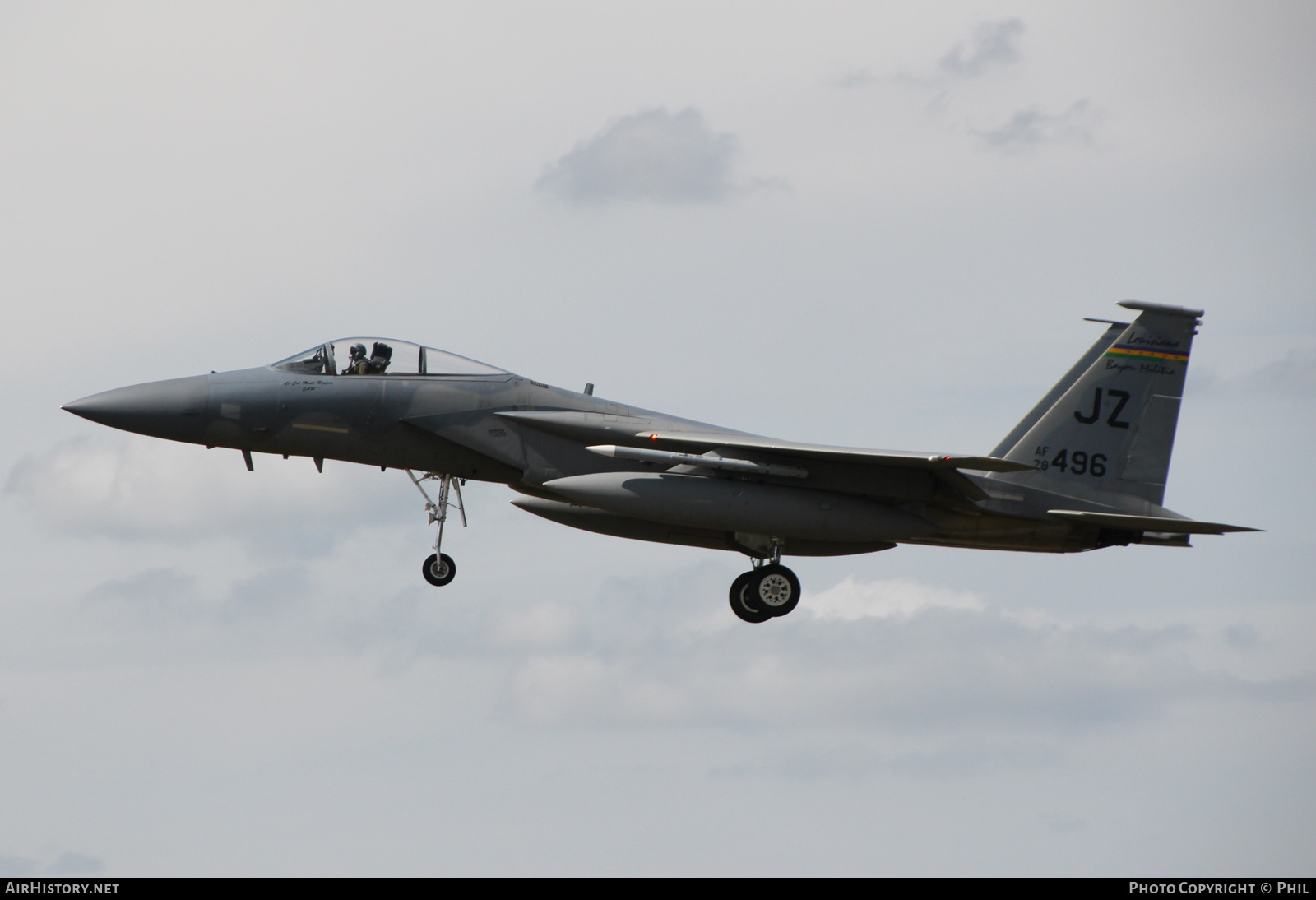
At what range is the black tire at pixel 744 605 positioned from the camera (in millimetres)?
20438

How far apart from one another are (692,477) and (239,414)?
615cm

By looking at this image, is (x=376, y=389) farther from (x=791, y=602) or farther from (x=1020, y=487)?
(x=1020, y=487)

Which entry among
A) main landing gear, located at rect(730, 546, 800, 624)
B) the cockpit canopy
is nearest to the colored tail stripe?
main landing gear, located at rect(730, 546, 800, 624)

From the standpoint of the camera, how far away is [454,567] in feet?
65.6

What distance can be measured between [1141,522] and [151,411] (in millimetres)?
13851

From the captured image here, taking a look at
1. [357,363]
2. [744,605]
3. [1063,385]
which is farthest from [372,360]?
[1063,385]

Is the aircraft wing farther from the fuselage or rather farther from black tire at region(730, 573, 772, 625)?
black tire at region(730, 573, 772, 625)

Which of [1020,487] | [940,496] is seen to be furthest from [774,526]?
[1020,487]

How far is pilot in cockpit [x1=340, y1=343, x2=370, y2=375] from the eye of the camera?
65.1ft

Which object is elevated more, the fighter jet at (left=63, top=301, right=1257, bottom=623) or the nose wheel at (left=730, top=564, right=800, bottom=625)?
the fighter jet at (left=63, top=301, right=1257, bottom=623)

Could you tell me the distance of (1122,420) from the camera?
21375 mm

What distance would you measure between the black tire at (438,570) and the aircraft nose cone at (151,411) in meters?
3.59

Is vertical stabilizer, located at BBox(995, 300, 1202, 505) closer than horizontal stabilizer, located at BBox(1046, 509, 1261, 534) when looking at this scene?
No

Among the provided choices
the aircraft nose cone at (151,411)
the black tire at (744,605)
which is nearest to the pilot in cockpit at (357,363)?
the aircraft nose cone at (151,411)
